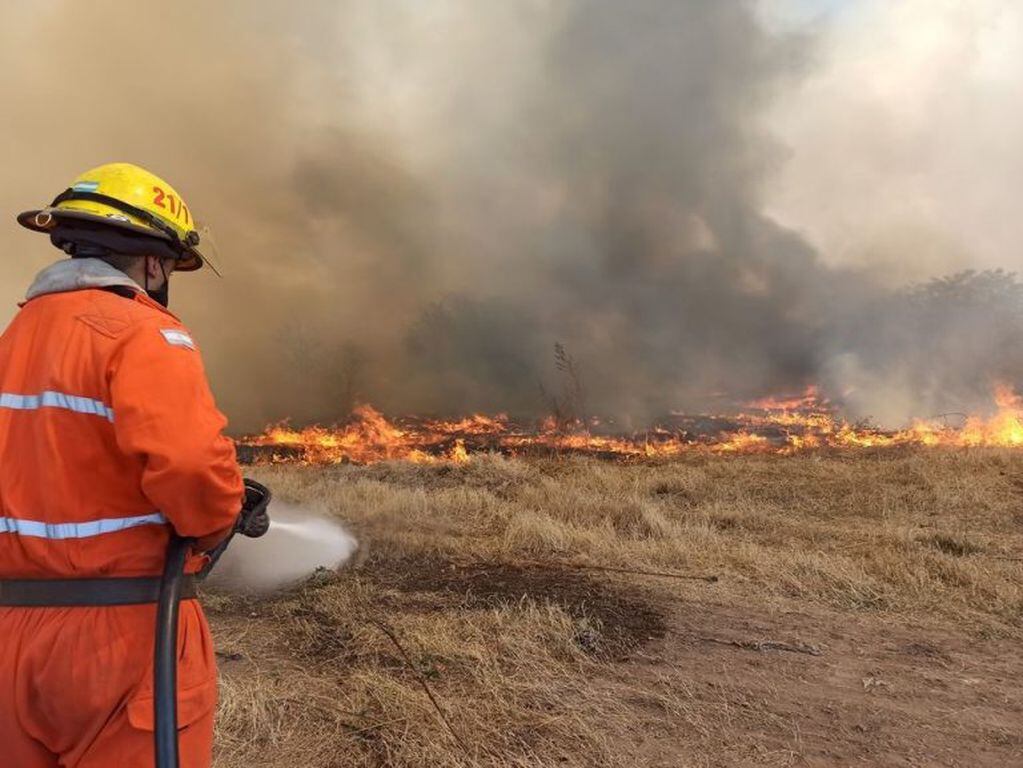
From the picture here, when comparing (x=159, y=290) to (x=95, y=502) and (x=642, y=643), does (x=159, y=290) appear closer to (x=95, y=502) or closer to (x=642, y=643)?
(x=95, y=502)

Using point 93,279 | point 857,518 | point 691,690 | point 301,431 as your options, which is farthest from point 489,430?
point 93,279

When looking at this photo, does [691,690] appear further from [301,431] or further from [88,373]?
[301,431]

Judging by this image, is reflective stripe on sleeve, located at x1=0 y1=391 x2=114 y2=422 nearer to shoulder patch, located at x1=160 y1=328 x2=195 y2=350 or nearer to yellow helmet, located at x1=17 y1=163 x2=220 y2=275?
shoulder patch, located at x1=160 y1=328 x2=195 y2=350

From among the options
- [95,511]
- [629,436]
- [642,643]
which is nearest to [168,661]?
[95,511]

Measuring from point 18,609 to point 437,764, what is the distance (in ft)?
6.45

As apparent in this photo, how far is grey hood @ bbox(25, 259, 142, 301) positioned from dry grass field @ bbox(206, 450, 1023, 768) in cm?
234

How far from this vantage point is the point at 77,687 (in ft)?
4.50

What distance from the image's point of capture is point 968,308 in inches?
762

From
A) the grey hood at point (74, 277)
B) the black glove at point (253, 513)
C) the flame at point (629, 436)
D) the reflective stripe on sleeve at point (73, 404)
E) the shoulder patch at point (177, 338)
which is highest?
the flame at point (629, 436)

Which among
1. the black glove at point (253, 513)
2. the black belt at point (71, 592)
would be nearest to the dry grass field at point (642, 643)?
the black glove at point (253, 513)

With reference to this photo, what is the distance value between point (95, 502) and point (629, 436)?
1584 cm

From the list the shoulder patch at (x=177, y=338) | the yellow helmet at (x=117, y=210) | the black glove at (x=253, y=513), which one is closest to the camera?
the shoulder patch at (x=177, y=338)

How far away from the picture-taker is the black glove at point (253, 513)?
6.03 ft

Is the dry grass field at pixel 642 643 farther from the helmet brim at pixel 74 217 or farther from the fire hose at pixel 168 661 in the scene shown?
the helmet brim at pixel 74 217
